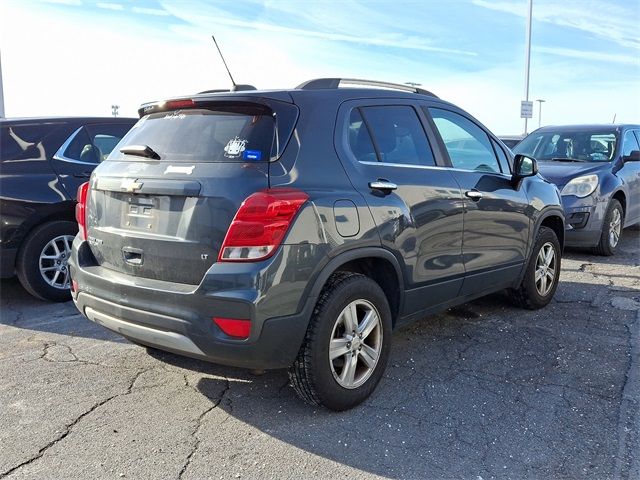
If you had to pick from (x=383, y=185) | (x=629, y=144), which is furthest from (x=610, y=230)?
(x=383, y=185)

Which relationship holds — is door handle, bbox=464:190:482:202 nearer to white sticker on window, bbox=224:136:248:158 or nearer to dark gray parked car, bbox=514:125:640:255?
white sticker on window, bbox=224:136:248:158

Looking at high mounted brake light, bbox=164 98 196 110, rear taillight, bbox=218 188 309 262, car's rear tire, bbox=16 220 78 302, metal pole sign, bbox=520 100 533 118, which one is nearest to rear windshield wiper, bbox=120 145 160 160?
high mounted brake light, bbox=164 98 196 110

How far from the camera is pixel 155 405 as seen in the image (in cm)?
335

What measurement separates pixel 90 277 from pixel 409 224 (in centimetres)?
190

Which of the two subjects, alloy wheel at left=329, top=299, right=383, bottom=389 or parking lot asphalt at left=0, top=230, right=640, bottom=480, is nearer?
parking lot asphalt at left=0, top=230, right=640, bottom=480

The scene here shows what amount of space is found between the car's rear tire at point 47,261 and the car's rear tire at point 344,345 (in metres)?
3.03

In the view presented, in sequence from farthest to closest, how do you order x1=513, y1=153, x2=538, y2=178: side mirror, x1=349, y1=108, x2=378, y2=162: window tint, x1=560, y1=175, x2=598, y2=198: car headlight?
1. x1=560, y1=175, x2=598, y2=198: car headlight
2. x1=513, y1=153, x2=538, y2=178: side mirror
3. x1=349, y1=108, x2=378, y2=162: window tint

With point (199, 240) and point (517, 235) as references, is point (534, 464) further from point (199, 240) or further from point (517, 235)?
point (517, 235)

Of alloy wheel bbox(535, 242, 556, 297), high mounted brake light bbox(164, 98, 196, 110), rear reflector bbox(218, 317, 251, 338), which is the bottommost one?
alloy wheel bbox(535, 242, 556, 297)

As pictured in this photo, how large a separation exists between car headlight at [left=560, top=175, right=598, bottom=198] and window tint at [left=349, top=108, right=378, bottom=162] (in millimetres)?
4752

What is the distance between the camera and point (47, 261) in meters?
5.34

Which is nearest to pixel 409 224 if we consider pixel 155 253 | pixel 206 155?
pixel 206 155

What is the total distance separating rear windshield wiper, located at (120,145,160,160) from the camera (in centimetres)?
324

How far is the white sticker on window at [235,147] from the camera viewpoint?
9.70ft
